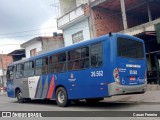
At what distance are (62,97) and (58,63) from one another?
163cm

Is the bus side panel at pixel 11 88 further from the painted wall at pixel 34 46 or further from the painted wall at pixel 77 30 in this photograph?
the painted wall at pixel 34 46

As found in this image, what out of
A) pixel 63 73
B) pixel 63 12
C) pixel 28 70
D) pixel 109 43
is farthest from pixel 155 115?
pixel 63 12

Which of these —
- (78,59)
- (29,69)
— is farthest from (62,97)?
(29,69)

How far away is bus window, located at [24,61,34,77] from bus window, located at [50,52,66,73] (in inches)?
84.3

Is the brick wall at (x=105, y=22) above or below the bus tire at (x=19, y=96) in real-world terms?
above

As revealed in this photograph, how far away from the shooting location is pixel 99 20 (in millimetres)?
25641

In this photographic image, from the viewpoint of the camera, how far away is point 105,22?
1027 inches

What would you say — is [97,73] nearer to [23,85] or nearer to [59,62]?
[59,62]

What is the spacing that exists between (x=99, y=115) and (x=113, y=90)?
1.30m

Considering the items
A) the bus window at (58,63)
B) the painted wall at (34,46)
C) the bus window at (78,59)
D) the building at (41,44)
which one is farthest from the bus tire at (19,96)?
the painted wall at (34,46)

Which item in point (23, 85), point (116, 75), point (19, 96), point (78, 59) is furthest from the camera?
point (19, 96)

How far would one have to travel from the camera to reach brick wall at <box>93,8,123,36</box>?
25391 mm

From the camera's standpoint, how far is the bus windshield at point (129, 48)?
1253 centimetres

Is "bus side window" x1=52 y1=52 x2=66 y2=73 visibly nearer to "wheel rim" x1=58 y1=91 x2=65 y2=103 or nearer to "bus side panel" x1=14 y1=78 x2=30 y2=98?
"wheel rim" x1=58 y1=91 x2=65 y2=103
